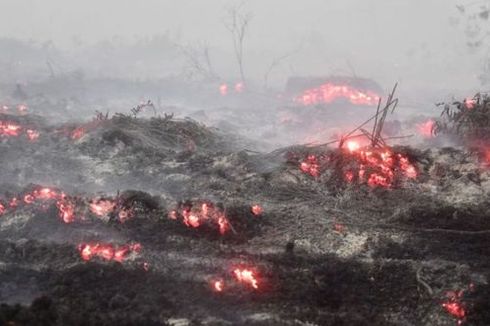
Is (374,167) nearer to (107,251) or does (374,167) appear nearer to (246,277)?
(246,277)

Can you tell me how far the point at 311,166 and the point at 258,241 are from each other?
3160mm

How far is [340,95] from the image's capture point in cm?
2827

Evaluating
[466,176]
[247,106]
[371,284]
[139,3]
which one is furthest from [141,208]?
[139,3]

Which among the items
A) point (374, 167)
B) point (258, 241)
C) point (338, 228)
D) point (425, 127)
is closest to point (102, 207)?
point (258, 241)

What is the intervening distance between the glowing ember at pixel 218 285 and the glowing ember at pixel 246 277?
0.24m

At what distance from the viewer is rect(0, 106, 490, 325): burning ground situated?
664cm

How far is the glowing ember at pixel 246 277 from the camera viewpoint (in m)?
7.12

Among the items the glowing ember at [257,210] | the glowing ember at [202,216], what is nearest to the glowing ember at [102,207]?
the glowing ember at [202,216]

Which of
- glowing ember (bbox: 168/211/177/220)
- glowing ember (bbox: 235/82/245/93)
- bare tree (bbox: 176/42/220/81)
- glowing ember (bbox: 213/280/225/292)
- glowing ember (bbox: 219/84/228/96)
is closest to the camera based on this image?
glowing ember (bbox: 213/280/225/292)

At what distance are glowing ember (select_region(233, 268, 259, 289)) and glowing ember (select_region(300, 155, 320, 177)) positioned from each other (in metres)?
3.85

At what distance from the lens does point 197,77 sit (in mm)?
40875

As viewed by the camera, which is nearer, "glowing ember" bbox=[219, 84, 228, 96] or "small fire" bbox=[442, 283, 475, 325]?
"small fire" bbox=[442, 283, 475, 325]

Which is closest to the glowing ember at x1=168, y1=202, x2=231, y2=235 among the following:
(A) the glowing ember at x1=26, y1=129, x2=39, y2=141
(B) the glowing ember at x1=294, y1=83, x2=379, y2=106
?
(A) the glowing ember at x1=26, y1=129, x2=39, y2=141

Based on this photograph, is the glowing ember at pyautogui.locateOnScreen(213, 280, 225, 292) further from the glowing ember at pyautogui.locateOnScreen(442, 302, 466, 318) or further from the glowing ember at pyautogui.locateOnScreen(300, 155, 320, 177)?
the glowing ember at pyautogui.locateOnScreen(300, 155, 320, 177)
